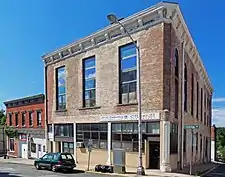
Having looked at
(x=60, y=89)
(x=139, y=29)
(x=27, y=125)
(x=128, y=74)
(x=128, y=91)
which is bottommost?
(x=27, y=125)

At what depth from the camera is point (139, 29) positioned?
27328mm

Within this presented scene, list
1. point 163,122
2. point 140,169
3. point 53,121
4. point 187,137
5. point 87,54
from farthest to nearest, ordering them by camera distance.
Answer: point 53,121 < point 87,54 < point 187,137 < point 163,122 < point 140,169

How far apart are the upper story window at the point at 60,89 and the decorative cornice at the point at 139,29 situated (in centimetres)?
148

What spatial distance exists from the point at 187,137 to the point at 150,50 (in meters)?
9.62

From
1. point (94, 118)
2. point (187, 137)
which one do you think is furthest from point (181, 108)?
point (94, 118)

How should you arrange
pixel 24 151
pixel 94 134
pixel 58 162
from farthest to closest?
pixel 24 151 < pixel 94 134 < pixel 58 162

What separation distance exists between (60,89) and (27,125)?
11.4 metres

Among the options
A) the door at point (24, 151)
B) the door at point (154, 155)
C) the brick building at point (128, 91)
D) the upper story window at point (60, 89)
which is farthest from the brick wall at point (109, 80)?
the door at point (24, 151)

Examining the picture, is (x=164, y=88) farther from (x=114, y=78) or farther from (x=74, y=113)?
(x=74, y=113)

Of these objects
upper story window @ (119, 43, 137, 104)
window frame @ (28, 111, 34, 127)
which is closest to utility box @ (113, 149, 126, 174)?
upper story window @ (119, 43, 137, 104)

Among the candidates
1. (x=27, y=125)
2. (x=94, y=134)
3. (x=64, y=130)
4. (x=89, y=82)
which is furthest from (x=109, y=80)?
(x=27, y=125)

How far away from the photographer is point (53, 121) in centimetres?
3953

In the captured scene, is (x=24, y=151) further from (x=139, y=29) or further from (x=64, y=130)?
(x=139, y=29)

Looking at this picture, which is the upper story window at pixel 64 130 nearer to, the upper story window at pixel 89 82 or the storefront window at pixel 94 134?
the storefront window at pixel 94 134
